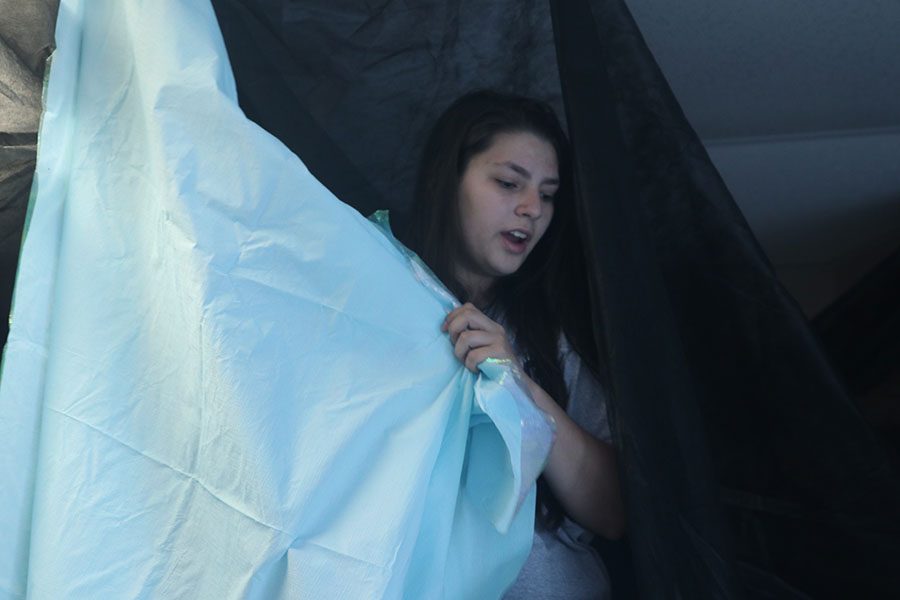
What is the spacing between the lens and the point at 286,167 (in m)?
1.19

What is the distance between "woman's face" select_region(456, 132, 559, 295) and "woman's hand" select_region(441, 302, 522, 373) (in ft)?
1.00

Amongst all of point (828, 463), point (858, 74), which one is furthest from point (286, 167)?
point (858, 74)

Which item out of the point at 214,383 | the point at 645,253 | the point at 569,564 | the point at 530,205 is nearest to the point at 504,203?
the point at 530,205

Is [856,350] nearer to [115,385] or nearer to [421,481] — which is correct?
[421,481]

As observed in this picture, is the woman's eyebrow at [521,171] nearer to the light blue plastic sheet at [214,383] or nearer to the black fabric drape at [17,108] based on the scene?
the light blue plastic sheet at [214,383]

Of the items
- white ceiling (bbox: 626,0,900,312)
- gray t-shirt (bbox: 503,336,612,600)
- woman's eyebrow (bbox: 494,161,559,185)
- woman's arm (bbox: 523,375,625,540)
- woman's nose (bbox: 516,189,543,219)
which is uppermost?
white ceiling (bbox: 626,0,900,312)

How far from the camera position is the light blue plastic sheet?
1.10m

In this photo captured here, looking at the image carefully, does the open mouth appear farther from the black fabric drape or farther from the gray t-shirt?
the black fabric drape

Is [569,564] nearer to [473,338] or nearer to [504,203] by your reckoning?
[473,338]

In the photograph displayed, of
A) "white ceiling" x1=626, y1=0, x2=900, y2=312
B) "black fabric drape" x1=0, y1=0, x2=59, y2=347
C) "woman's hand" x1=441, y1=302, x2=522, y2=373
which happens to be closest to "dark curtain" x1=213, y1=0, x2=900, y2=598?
"woman's hand" x1=441, y1=302, x2=522, y2=373

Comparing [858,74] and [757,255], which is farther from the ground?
[858,74]

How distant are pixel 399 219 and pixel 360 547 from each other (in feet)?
2.07

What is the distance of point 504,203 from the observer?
1.57 metres

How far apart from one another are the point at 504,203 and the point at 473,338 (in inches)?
15.1
